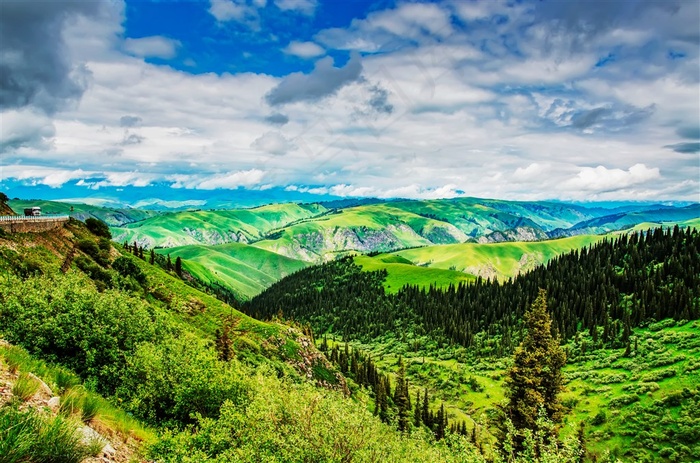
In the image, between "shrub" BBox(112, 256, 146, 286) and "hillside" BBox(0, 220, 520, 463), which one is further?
"shrub" BBox(112, 256, 146, 286)

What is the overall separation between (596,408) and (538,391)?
77786mm

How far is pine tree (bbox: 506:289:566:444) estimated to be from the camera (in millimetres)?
59188

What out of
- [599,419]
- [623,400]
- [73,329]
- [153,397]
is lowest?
[599,419]

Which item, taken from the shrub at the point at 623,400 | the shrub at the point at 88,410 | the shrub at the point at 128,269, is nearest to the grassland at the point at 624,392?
the shrub at the point at 623,400

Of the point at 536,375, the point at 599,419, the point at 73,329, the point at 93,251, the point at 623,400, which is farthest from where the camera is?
the point at 623,400

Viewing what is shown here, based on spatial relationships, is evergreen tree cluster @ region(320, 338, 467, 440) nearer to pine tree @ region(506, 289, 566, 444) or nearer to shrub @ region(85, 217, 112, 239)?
pine tree @ region(506, 289, 566, 444)

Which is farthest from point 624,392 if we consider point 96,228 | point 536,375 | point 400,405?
point 96,228

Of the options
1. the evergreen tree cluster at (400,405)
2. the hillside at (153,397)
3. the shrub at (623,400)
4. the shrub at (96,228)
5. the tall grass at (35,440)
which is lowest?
the evergreen tree cluster at (400,405)

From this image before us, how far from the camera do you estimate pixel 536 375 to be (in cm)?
6038

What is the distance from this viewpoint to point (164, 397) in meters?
38.8

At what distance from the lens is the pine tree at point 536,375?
59.2 m

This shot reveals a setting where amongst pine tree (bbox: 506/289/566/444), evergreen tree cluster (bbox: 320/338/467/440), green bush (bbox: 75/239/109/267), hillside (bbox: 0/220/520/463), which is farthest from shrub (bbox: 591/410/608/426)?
green bush (bbox: 75/239/109/267)

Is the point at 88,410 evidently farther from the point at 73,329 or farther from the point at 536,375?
the point at 536,375

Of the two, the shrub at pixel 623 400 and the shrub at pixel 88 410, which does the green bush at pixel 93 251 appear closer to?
the shrub at pixel 88 410
